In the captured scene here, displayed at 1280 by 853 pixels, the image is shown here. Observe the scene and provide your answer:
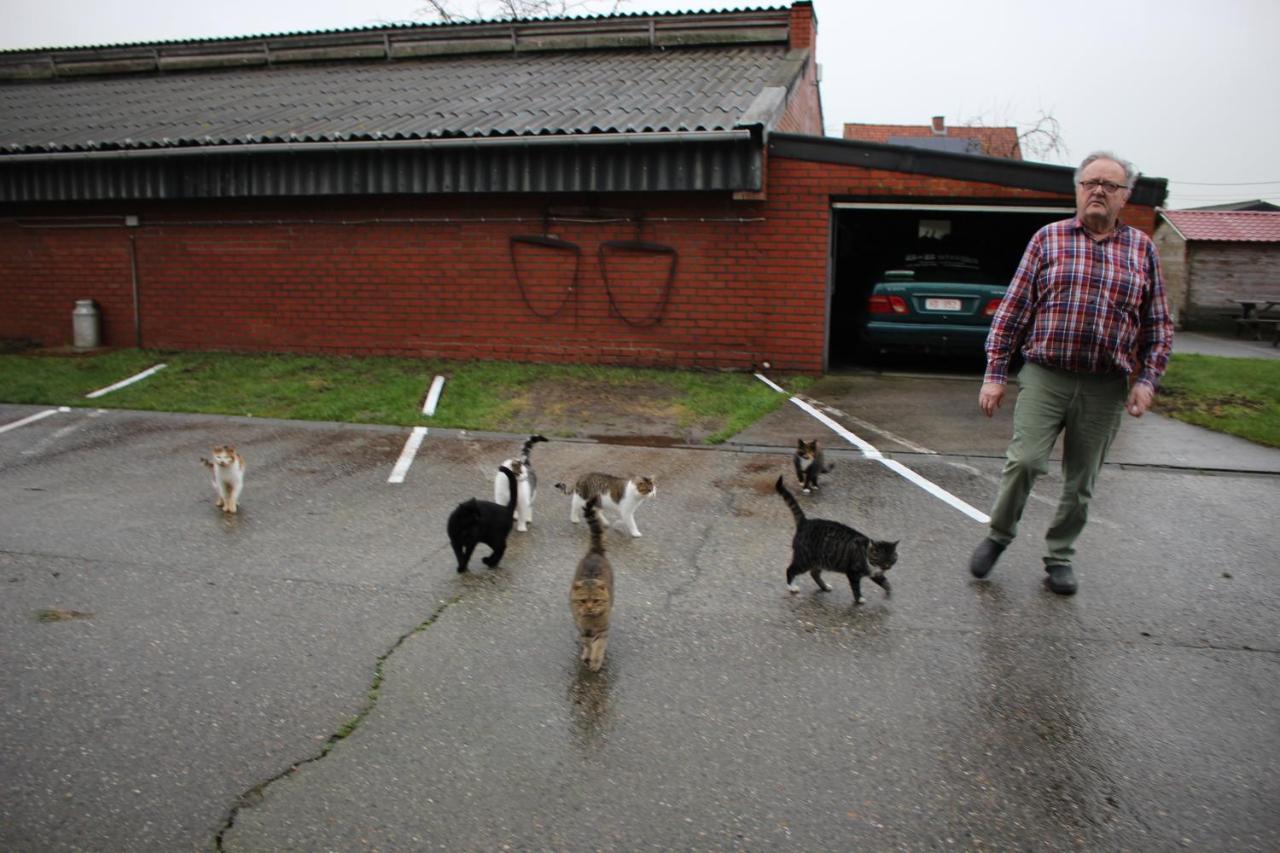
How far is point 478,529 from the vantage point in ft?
17.1

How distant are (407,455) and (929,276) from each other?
23.1 ft

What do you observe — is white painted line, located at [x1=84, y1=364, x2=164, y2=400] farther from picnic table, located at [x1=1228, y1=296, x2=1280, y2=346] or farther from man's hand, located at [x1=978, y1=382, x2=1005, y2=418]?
picnic table, located at [x1=1228, y1=296, x2=1280, y2=346]

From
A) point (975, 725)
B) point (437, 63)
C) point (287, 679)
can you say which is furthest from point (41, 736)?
point (437, 63)

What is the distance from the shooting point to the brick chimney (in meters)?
14.5

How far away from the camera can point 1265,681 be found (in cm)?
405

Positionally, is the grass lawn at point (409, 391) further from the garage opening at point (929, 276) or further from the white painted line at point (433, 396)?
the garage opening at point (929, 276)

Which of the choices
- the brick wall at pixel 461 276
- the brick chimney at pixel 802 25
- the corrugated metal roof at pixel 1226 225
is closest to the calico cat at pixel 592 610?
the brick wall at pixel 461 276

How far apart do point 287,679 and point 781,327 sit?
8.44 meters

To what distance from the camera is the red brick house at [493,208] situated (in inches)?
437

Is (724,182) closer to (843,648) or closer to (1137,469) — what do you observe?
(1137,469)

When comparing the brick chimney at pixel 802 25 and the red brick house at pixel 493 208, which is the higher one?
the brick chimney at pixel 802 25

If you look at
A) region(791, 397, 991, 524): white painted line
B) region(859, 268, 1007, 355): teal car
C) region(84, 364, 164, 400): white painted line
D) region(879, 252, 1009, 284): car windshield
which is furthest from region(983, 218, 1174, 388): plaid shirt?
region(84, 364, 164, 400): white painted line

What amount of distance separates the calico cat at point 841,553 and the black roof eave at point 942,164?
7.10 m

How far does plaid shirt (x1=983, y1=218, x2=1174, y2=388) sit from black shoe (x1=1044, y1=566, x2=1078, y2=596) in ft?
3.56
